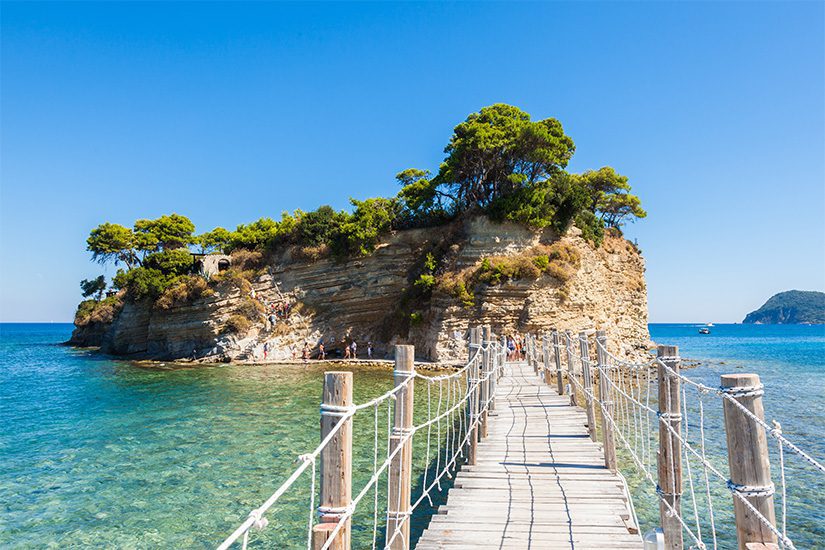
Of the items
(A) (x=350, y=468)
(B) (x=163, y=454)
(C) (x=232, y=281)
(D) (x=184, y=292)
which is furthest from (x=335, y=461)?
(D) (x=184, y=292)

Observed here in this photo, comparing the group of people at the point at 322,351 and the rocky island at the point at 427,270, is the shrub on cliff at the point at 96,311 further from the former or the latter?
the group of people at the point at 322,351

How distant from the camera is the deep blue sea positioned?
7328 mm

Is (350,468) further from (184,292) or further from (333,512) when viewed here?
(184,292)

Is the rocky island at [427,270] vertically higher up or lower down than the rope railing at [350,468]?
higher up

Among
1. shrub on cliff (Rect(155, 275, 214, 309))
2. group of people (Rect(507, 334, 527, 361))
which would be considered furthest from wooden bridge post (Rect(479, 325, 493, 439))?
shrub on cliff (Rect(155, 275, 214, 309))

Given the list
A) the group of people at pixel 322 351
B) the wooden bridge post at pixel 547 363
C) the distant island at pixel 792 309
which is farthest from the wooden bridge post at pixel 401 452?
the distant island at pixel 792 309

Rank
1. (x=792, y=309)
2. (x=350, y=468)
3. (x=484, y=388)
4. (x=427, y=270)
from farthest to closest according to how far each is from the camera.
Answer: (x=792, y=309), (x=427, y=270), (x=484, y=388), (x=350, y=468)

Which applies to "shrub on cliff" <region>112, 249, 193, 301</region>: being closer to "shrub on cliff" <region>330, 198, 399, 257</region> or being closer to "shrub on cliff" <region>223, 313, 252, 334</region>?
"shrub on cliff" <region>223, 313, 252, 334</region>

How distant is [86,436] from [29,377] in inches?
734

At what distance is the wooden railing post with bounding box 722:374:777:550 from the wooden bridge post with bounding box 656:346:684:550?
144 centimetres

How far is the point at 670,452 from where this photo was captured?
417 centimetres

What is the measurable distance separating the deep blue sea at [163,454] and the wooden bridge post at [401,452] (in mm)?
3638

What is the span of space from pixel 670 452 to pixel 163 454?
10.6 m

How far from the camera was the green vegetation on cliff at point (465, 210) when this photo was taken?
1143 inches
